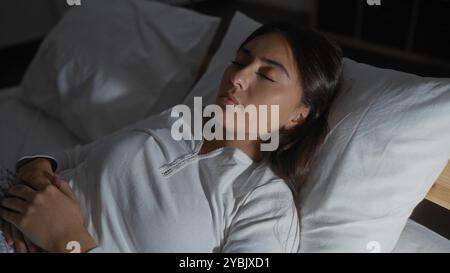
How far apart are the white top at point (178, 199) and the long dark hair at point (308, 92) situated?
0.04 meters

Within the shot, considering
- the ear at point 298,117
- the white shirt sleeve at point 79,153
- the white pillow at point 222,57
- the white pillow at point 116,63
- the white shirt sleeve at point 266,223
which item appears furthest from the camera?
the white pillow at point 116,63

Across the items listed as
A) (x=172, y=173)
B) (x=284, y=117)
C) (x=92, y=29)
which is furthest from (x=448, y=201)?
(x=92, y=29)

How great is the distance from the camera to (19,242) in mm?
858

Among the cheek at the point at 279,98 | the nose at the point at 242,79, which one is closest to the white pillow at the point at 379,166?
the cheek at the point at 279,98

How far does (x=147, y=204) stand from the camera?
86 centimetres

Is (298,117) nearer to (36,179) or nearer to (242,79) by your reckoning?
(242,79)

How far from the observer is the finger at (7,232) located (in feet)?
2.83

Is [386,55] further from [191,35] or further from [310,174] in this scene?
[310,174]

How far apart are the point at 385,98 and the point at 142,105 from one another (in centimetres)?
81

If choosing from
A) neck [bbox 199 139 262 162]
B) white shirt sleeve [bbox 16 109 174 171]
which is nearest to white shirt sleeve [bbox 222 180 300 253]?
neck [bbox 199 139 262 162]

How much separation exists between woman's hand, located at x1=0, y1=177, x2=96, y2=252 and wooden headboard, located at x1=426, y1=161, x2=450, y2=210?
0.77 m

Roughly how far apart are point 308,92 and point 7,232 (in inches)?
29.8

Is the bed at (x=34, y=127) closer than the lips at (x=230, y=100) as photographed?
No

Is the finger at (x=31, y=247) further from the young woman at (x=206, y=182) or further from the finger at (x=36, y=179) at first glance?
the finger at (x=36, y=179)
